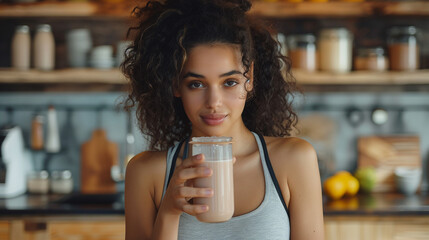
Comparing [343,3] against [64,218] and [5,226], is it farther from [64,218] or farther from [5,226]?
[5,226]

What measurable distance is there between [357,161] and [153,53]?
7.51 ft

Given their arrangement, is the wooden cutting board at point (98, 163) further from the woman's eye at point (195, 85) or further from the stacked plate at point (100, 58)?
the woman's eye at point (195, 85)

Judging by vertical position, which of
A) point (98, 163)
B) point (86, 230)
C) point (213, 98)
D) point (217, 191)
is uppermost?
point (213, 98)

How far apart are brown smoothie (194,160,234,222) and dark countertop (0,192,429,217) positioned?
4.92 ft

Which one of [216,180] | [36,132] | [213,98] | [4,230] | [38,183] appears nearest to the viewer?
[216,180]

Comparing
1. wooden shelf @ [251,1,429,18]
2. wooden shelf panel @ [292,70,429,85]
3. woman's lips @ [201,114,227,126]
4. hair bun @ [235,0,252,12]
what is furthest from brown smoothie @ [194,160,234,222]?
wooden shelf @ [251,1,429,18]

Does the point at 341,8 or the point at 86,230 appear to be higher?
the point at 341,8

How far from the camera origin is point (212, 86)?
3.77 ft

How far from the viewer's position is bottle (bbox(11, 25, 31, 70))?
2.90 m

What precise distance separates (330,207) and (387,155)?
0.86 meters

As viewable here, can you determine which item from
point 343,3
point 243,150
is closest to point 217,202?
point 243,150

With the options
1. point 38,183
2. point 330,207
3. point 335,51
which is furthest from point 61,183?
point 335,51

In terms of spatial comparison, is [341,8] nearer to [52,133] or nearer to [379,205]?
[379,205]

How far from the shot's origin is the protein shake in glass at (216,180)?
1.03 meters
